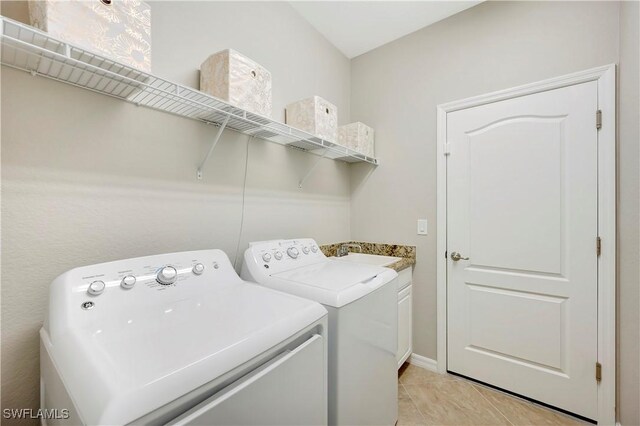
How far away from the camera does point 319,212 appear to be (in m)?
2.25

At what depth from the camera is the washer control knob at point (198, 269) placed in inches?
44.0

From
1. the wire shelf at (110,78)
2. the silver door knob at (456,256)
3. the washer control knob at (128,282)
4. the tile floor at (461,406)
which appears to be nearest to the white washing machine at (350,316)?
the tile floor at (461,406)

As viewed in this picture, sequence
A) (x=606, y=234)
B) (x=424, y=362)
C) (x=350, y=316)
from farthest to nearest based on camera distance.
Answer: (x=424, y=362) < (x=606, y=234) < (x=350, y=316)

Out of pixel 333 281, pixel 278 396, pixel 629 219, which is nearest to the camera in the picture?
pixel 278 396

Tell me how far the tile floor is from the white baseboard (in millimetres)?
92

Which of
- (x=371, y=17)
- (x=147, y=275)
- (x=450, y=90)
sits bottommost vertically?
(x=147, y=275)

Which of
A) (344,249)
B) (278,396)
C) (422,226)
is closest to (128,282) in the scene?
(278,396)

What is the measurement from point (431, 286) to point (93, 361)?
7.01 feet

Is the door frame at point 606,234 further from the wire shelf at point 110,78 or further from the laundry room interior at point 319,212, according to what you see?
the wire shelf at point 110,78

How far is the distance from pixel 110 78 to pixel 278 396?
1238 mm

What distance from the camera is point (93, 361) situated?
59 centimetres

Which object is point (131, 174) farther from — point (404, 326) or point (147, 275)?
point (404, 326)

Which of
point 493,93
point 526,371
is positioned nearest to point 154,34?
point 493,93

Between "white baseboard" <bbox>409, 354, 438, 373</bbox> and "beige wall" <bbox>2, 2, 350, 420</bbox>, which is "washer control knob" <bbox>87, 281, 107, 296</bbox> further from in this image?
"white baseboard" <bbox>409, 354, 438, 373</bbox>
